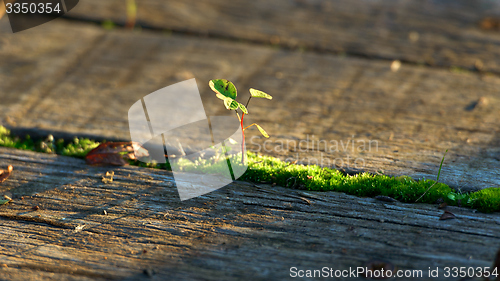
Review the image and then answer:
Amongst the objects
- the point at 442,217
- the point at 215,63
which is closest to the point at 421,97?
the point at 442,217

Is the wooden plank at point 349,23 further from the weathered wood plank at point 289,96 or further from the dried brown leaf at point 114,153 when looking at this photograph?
the dried brown leaf at point 114,153

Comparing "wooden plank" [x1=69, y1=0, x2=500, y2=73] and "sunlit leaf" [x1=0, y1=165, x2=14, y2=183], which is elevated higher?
"wooden plank" [x1=69, y1=0, x2=500, y2=73]

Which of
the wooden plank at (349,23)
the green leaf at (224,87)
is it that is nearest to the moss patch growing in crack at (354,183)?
the green leaf at (224,87)

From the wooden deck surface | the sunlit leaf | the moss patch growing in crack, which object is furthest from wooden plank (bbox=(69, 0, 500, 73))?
the sunlit leaf

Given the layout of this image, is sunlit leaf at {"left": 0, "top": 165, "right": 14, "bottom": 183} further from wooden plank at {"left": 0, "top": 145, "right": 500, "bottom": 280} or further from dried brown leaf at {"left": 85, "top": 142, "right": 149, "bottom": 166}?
dried brown leaf at {"left": 85, "top": 142, "right": 149, "bottom": 166}

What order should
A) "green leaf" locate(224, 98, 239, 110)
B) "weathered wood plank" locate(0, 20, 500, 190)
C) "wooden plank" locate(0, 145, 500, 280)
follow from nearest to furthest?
"wooden plank" locate(0, 145, 500, 280)
"green leaf" locate(224, 98, 239, 110)
"weathered wood plank" locate(0, 20, 500, 190)

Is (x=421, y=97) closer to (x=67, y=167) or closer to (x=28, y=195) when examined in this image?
(x=67, y=167)
